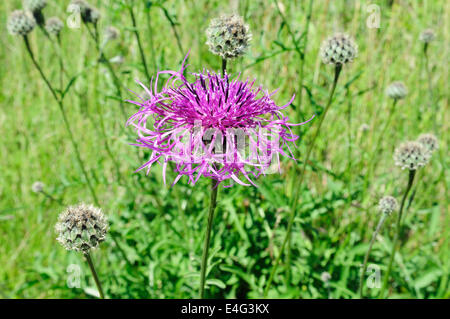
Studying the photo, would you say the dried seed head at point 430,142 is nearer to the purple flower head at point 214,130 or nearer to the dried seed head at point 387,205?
the dried seed head at point 387,205

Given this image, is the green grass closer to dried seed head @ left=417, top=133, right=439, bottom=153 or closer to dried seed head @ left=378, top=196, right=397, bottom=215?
dried seed head @ left=417, top=133, right=439, bottom=153

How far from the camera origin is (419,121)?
11.2 feet

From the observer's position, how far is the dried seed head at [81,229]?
5.20 feet

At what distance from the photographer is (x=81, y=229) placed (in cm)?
160

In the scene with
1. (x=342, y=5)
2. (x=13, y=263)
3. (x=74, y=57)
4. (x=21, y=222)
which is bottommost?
(x=13, y=263)

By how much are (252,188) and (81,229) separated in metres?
1.15

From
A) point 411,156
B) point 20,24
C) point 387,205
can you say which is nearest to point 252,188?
point 387,205

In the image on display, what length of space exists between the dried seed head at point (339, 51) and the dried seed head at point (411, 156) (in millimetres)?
598

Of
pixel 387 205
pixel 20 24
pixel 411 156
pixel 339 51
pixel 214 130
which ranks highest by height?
pixel 20 24

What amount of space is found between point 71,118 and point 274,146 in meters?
3.16

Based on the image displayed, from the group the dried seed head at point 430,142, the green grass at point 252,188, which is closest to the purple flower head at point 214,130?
the green grass at point 252,188

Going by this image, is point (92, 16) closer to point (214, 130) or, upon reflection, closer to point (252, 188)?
point (252, 188)
